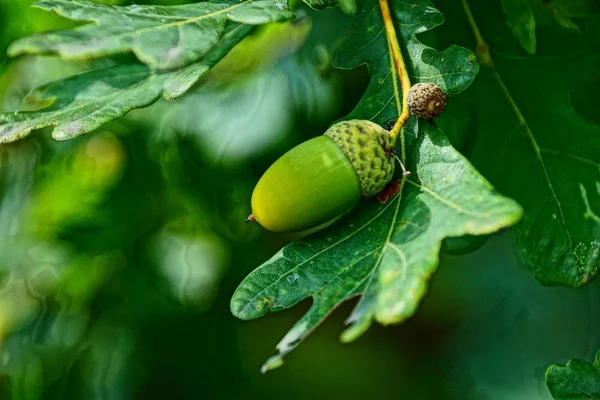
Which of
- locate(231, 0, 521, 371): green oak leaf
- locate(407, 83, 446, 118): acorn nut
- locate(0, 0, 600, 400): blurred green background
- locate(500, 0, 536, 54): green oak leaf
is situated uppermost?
locate(407, 83, 446, 118): acorn nut

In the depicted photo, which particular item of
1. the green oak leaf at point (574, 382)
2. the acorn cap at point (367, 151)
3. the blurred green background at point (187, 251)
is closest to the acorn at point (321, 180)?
the acorn cap at point (367, 151)

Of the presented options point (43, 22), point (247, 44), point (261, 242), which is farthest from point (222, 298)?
point (43, 22)

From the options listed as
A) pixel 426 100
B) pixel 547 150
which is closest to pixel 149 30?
pixel 426 100

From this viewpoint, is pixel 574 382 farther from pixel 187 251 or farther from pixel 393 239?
pixel 187 251

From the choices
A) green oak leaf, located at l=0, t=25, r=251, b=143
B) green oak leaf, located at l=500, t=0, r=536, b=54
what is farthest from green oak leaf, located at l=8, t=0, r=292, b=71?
green oak leaf, located at l=500, t=0, r=536, b=54

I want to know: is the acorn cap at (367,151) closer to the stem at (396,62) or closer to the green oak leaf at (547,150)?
the stem at (396,62)

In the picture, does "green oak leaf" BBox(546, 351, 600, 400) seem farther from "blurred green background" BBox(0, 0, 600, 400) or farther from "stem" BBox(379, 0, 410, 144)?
"blurred green background" BBox(0, 0, 600, 400)
